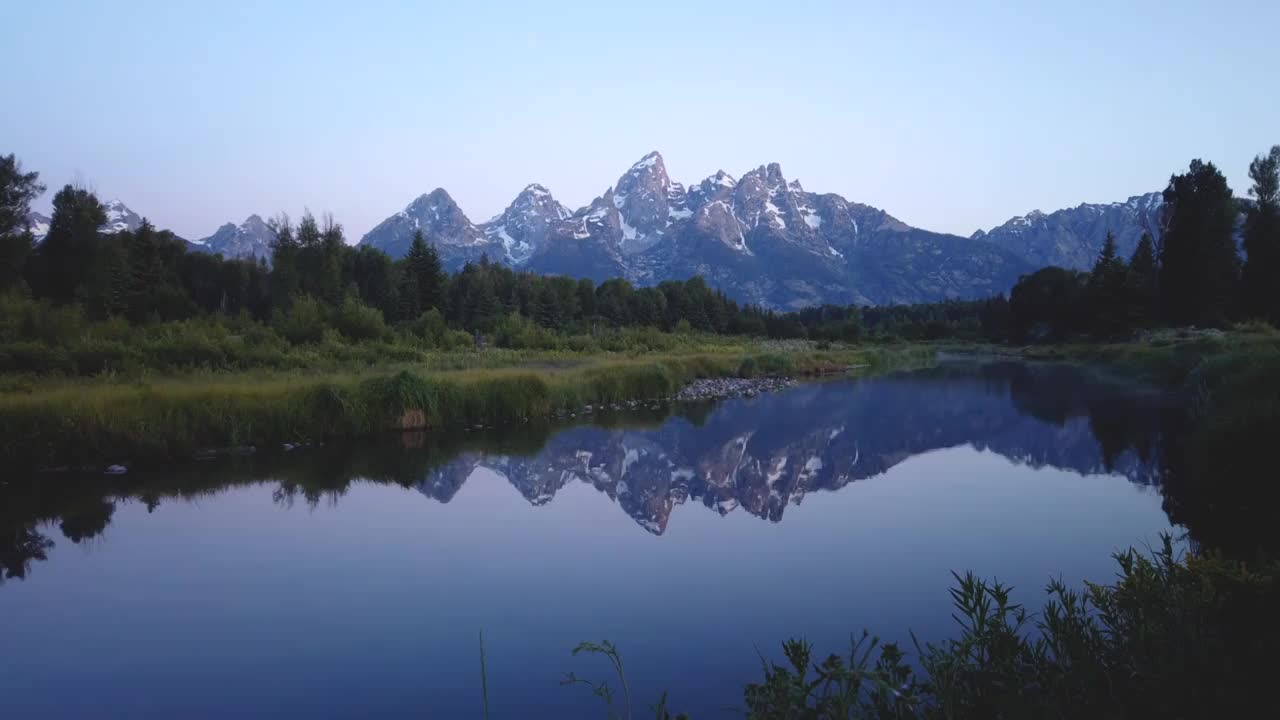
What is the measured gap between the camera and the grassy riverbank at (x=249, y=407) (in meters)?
15.0

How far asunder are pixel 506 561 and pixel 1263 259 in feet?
180

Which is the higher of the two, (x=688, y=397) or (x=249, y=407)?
(x=249, y=407)

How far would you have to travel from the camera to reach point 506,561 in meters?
10.0

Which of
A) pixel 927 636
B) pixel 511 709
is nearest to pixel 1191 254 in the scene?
pixel 927 636

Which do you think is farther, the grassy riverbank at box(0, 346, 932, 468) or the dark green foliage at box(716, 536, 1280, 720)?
the grassy riverbank at box(0, 346, 932, 468)

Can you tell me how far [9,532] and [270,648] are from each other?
727 centimetres

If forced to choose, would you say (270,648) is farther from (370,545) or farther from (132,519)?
(132,519)

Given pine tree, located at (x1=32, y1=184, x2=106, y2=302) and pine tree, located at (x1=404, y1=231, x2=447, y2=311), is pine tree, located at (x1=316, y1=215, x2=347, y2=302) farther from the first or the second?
pine tree, located at (x1=32, y1=184, x2=106, y2=302)

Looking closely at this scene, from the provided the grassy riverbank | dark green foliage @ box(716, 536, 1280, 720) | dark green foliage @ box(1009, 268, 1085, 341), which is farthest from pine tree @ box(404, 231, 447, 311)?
dark green foliage @ box(1009, 268, 1085, 341)

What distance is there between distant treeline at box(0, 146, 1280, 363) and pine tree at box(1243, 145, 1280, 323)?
96mm

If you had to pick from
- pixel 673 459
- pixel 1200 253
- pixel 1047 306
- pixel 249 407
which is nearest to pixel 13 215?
pixel 249 407

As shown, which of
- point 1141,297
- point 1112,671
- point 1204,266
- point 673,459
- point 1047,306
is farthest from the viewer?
point 1047,306

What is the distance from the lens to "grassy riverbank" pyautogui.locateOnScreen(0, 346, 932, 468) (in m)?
15.0

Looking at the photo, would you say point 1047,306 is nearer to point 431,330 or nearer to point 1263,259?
point 1263,259
